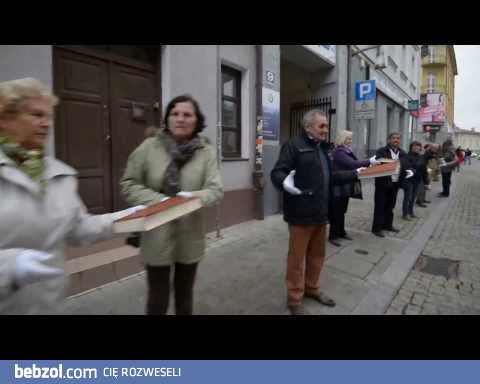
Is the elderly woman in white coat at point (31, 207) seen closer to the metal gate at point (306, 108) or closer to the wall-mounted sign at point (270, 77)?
the wall-mounted sign at point (270, 77)

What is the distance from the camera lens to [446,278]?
12.5 feet

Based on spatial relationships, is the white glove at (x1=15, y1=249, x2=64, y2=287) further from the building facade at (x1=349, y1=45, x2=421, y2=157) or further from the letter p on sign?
the building facade at (x1=349, y1=45, x2=421, y2=157)

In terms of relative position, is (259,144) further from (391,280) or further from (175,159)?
(175,159)

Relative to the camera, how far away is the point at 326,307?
9.88 feet

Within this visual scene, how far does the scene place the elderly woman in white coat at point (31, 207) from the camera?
114cm

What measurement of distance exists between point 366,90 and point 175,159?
27.4 ft

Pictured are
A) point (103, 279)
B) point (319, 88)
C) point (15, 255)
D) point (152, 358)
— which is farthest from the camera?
point (319, 88)

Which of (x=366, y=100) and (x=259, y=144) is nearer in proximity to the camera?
(x=259, y=144)

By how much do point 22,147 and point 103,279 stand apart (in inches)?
96.8

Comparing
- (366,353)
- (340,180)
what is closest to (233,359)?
(366,353)

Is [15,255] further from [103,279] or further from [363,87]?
[363,87]

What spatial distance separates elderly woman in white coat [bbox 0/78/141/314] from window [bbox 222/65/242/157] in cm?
472

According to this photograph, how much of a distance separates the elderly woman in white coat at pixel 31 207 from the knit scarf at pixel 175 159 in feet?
1.74

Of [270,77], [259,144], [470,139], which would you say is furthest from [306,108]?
[470,139]
